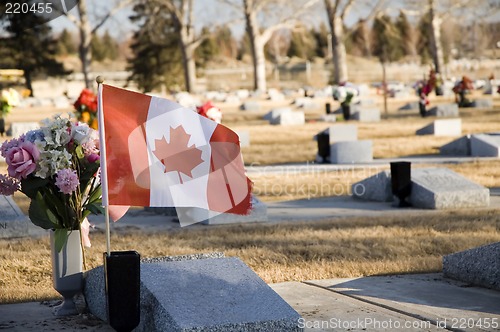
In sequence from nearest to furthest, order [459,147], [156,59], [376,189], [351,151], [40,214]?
1. [40,214]
2. [376,189]
3. [351,151]
4. [459,147]
5. [156,59]

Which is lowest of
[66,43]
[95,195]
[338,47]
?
[95,195]

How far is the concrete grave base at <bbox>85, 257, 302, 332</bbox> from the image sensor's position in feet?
17.3

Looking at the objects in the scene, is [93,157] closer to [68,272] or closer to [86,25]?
[68,272]

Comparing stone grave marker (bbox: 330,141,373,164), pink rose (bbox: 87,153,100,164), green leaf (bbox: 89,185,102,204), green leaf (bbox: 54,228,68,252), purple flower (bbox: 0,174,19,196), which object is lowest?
stone grave marker (bbox: 330,141,373,164)

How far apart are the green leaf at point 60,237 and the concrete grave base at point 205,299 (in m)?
0.35

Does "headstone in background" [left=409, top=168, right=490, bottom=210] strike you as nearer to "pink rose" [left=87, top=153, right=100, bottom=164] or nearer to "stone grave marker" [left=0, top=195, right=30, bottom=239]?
"stone grave marker" [left=0, top=195, right=30, bottom=239]

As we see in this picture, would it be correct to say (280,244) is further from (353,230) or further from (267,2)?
(267,2)

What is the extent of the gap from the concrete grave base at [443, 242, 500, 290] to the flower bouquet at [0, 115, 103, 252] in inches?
111

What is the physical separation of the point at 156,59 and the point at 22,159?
56531mm

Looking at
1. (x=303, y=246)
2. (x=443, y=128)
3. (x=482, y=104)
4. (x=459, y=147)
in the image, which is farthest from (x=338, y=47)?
(x=303, y=246)

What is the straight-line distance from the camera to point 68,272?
6660 mm

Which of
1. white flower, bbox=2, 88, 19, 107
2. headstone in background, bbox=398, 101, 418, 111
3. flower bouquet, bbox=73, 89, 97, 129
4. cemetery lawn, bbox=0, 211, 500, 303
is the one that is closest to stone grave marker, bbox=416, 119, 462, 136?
flower bouquet, bbox=73, 89, 97, 129

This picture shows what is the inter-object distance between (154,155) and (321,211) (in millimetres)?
6721

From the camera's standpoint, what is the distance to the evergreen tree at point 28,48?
62.2 m
